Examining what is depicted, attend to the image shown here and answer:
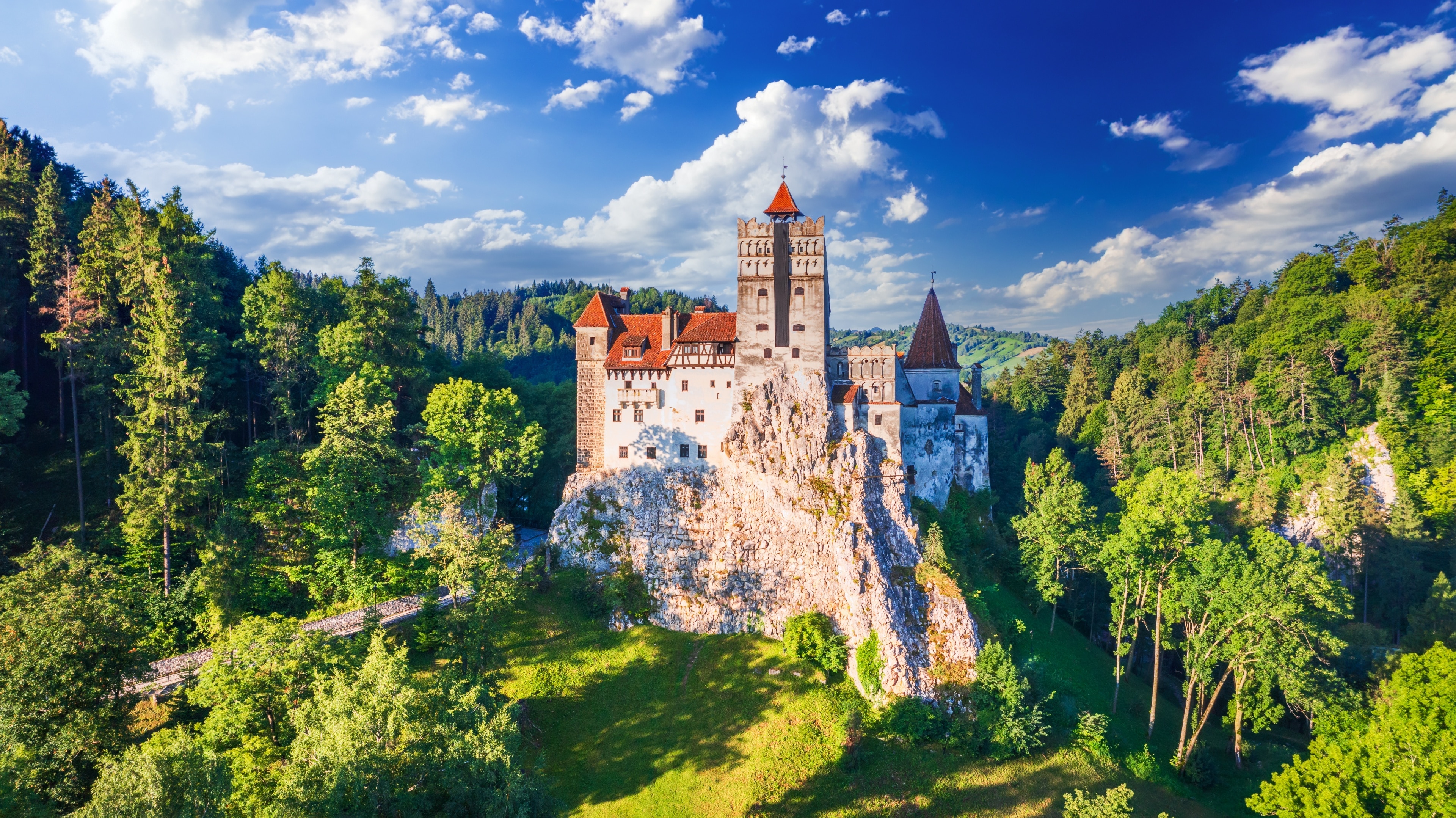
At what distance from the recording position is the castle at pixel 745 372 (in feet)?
158

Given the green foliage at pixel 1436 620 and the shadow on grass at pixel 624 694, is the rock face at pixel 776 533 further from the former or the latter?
the green foliage at pixel 1436 620

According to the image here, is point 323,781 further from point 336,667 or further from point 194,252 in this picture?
point 194,252

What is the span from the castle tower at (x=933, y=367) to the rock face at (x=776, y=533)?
8.31m

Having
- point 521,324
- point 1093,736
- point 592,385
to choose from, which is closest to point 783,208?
point 592,385

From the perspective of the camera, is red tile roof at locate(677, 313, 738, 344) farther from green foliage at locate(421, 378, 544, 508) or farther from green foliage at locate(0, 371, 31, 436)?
green foliage at locate(0, 371, 31, 436)

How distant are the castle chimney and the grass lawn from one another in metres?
20.5

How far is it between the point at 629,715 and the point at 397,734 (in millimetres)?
17146

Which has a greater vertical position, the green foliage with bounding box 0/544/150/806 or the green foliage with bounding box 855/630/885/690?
the green foliage with bounding box 0/544/150/806

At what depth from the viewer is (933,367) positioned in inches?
2100

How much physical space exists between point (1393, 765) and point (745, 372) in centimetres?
3769

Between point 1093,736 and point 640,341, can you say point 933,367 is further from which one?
point 1093,736

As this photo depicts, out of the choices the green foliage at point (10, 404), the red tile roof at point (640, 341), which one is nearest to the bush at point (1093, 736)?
the red tile roof at point (640, 341)

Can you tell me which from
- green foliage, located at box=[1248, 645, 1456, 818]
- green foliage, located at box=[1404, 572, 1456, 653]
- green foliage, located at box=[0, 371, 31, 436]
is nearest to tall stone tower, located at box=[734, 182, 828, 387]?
green foliage, located at box=[1248, 645, 1456, 818]

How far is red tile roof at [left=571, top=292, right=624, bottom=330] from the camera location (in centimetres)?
5112
